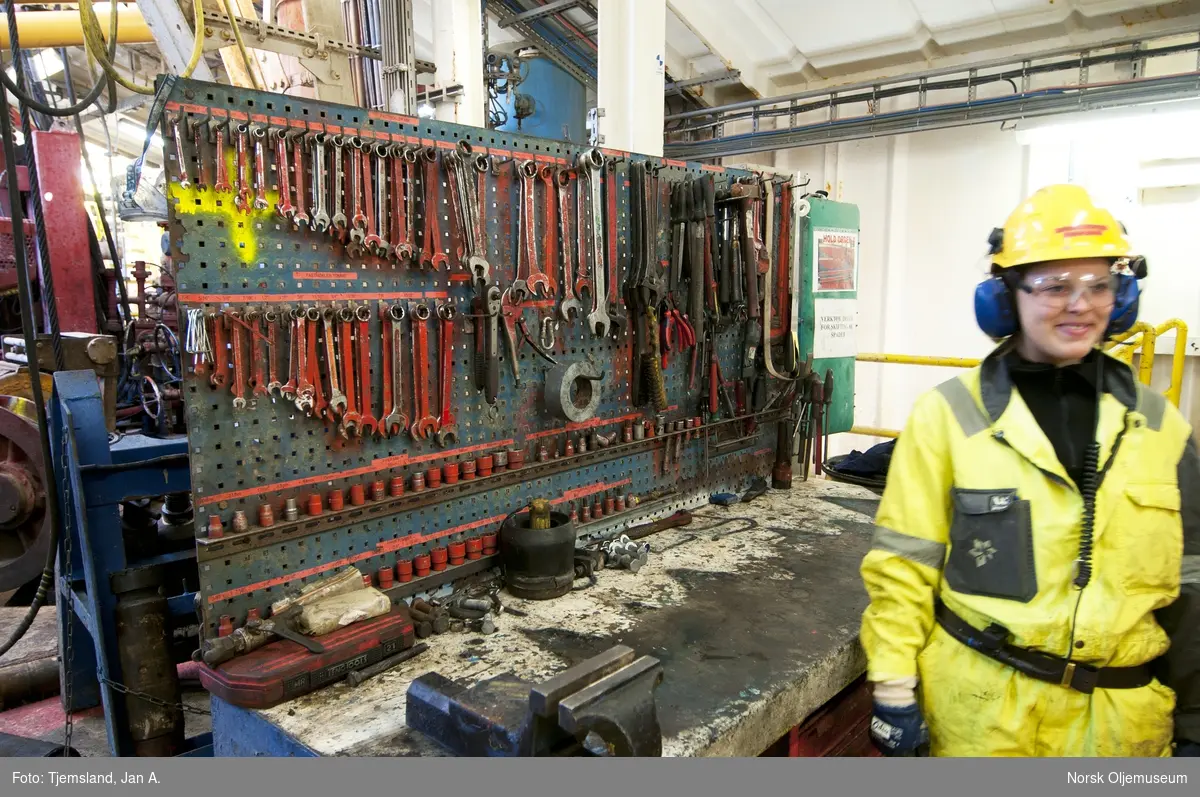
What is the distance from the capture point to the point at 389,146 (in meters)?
1.74

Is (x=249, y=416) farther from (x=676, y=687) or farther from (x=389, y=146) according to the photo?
(x=676, y=687)

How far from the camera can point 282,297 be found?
5.32ft

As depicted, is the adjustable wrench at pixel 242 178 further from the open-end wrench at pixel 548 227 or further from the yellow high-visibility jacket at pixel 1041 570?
the yellow high-visibility jacket at pixel 1041 570

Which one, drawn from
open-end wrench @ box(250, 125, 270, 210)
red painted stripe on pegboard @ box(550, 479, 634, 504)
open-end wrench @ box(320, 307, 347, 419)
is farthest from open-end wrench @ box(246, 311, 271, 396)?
red painted stripe on pegboard @ box(550, 479, 634, 504)

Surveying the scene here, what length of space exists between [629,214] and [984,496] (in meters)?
1.44

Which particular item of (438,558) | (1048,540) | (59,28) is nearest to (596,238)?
(438,558)

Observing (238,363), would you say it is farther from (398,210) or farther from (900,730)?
(900,730)

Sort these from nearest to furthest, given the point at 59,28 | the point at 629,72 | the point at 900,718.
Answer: the point at 900,718
the point at 629,72
the point at 59,28

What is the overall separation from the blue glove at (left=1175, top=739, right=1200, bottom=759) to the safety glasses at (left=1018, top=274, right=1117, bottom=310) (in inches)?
32.5

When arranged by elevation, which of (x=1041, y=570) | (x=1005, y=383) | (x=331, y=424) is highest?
Answer: (x=1005, y=383)

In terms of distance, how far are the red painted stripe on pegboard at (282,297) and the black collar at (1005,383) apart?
131cm

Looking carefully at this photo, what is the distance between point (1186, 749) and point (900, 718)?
520 mm

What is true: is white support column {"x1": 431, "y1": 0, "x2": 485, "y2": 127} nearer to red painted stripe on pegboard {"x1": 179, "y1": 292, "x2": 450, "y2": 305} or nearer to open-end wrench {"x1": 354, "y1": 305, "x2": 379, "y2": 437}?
red painted stripe on pegboard {"x1": 179, "y1": 292, "x2": 450, "y2": 305}

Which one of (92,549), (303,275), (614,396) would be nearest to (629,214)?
(614,396)
